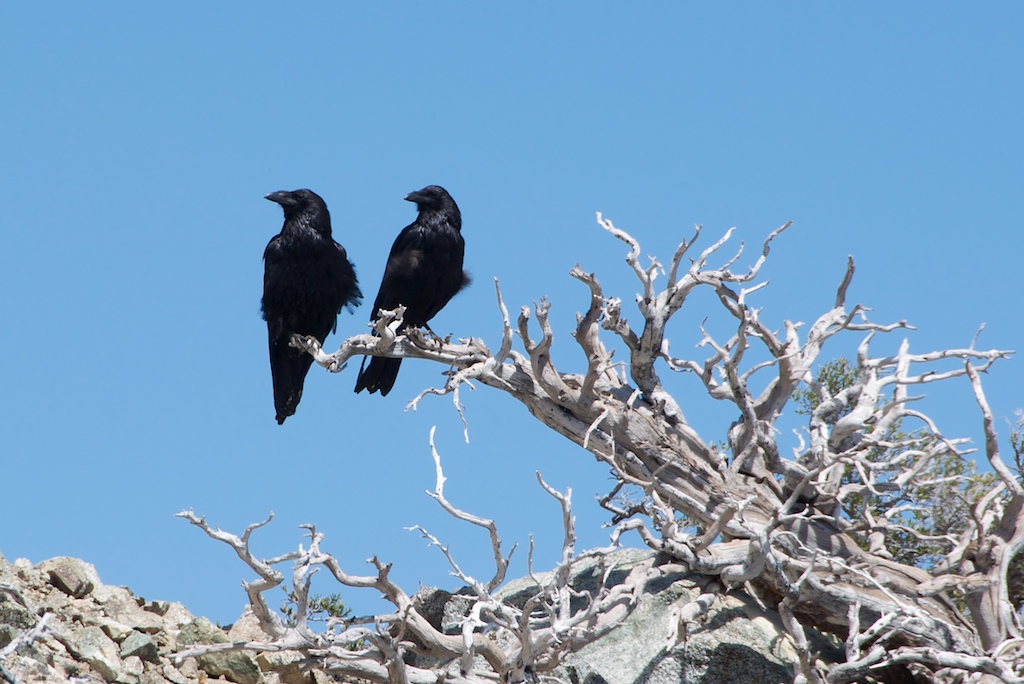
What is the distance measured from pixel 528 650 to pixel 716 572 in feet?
5.92

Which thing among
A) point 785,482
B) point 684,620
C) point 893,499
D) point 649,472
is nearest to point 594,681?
point 684,620

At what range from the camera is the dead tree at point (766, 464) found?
823cm

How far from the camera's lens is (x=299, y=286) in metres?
10.8

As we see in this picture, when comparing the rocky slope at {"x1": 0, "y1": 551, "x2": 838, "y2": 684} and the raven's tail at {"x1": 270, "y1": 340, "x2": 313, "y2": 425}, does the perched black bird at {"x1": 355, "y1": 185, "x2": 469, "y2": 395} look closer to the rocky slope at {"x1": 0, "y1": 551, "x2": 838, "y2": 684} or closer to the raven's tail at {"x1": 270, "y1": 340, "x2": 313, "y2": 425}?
the raven's tail at {"x1": 270, "y1": 340, "x2": 313, "y2": 425}

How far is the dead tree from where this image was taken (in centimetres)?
823

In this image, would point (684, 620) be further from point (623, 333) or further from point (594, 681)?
point (623, 333)

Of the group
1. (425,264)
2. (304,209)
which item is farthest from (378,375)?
(304,209)

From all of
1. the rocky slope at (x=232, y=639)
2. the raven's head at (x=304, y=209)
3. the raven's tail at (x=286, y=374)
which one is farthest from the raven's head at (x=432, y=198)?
the rocky slope at (x=232, y=639)

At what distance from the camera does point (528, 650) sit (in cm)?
720

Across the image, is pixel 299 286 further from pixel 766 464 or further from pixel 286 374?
pixel 766 464

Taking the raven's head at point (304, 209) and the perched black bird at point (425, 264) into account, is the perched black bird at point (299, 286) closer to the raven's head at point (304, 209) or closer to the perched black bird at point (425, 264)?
the raven's head at point (304, 209)

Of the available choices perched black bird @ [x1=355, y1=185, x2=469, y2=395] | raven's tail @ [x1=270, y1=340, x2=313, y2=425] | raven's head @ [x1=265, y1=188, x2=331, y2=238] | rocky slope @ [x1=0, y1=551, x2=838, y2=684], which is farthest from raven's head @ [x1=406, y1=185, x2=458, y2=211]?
rocky slope @ [x1=0, y1=551, x2=838, y2=684]

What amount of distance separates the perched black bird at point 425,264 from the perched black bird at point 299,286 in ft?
1.45

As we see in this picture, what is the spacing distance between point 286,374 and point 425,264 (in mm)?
1776
